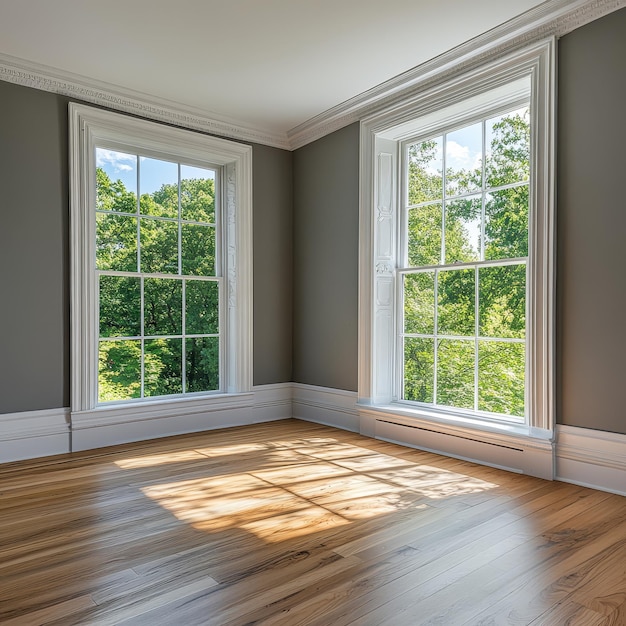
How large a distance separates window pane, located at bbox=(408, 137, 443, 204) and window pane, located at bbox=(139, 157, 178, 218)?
6.75ft

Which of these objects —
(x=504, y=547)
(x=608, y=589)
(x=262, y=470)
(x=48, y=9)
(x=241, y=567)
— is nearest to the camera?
(x=608, y=589)

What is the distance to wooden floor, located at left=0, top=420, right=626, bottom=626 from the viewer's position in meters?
1.69

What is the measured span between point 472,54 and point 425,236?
1.34 m

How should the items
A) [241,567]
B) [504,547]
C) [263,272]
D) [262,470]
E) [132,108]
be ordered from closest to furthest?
1. [241,567]
2. [504,547]
3. [262,470]
4. [132,108]
5. [263,272]

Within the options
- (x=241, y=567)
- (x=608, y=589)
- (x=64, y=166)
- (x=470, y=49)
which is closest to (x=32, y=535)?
(x=241, y=567)

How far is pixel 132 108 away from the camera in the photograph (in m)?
4.12

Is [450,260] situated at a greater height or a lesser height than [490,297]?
greater

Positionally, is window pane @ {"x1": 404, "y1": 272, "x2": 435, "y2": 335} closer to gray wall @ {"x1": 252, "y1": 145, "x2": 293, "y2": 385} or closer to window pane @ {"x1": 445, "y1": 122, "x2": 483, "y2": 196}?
window pane @ {"x1": 445, "y1": 122, "x2": 483, "y2": 196}

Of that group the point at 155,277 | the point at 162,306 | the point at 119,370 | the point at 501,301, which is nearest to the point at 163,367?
the point at 119,370

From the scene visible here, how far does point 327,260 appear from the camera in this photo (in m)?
4.74

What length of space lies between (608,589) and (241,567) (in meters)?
1.34

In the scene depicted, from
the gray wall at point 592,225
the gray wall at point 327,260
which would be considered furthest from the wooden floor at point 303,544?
the gray wall at point 327,260

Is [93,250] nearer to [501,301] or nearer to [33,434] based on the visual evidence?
[33,434]

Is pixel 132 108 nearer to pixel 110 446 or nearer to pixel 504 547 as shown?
pixel 110 446
